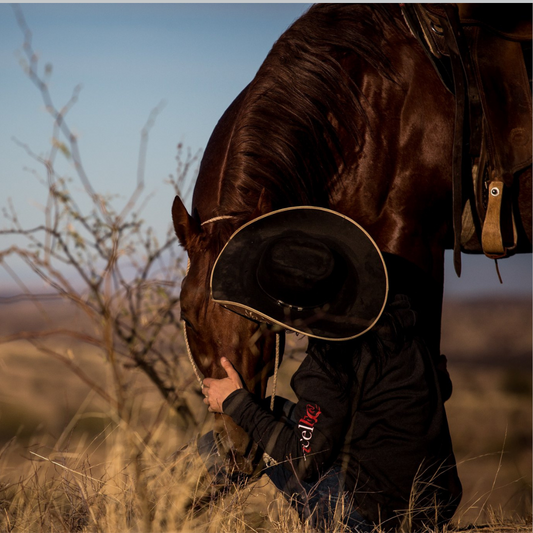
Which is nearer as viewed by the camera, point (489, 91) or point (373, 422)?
point (373, 422)

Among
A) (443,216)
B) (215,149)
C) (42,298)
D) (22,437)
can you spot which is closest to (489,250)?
(443,216)

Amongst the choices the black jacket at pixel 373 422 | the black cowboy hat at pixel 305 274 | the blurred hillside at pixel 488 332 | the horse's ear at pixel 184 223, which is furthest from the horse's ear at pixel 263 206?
the blurred hillside at pixel 488 332

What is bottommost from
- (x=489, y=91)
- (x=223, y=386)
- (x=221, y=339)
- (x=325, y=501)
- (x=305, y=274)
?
(x=325, y=501)

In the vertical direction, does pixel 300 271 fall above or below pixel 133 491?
above

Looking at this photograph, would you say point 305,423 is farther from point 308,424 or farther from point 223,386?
point 223,386

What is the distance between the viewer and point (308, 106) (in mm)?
2732

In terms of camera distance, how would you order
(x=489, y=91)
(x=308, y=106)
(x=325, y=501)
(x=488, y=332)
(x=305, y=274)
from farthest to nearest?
(x=488, y=332) < (x=308, y=106) < (x=489, y=91) < (x=325, y=501) < (x=305, y=274)

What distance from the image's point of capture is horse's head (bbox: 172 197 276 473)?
228 centimetres

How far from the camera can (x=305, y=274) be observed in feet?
6.72

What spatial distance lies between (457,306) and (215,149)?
2323cm

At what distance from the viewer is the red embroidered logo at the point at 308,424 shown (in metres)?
2.08

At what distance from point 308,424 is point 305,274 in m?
0.52

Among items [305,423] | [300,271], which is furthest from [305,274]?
[305,423]

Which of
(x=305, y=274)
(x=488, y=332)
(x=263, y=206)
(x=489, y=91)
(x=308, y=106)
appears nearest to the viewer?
(x=305, y=274)
